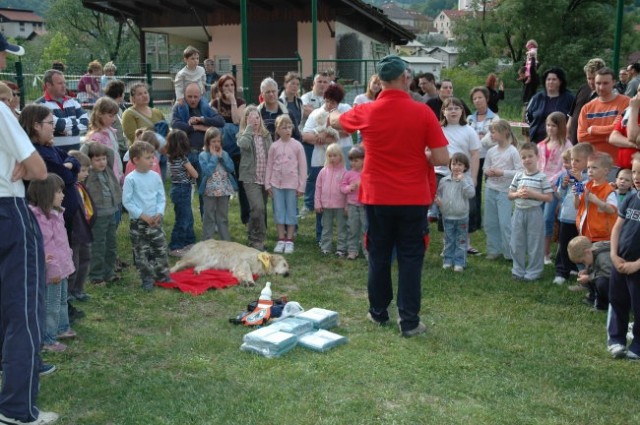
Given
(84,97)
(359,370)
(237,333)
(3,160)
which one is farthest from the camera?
(84,97)

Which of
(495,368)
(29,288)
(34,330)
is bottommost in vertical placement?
(495,368)

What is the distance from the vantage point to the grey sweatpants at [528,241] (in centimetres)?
701

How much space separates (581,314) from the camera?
6.00 metres

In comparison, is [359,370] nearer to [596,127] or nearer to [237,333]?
[237,333]

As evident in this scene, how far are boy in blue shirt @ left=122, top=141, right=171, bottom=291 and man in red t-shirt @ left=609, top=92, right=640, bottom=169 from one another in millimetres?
4527

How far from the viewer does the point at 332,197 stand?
26.0ft

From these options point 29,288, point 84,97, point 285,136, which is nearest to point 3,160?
point 29,288

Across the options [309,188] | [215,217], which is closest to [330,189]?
[215,217]

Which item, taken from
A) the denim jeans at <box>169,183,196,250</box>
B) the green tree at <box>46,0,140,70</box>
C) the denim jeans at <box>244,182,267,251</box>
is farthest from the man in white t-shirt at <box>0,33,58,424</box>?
the green tree at <box>46,0,140,70</box>

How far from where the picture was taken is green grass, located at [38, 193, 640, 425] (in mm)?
4035

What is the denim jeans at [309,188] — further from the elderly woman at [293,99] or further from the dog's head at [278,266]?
the dog's head at [278,266]

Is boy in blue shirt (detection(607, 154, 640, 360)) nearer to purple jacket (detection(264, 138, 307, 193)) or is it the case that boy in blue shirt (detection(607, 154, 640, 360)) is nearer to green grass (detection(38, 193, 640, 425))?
green grass (detection(38, 193, 640, 425))

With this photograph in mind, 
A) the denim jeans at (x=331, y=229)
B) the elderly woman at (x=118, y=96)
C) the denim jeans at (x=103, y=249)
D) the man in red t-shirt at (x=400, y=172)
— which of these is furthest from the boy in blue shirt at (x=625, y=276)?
the elderly woman at (x=118, y=96)

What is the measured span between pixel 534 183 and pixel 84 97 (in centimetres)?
879
